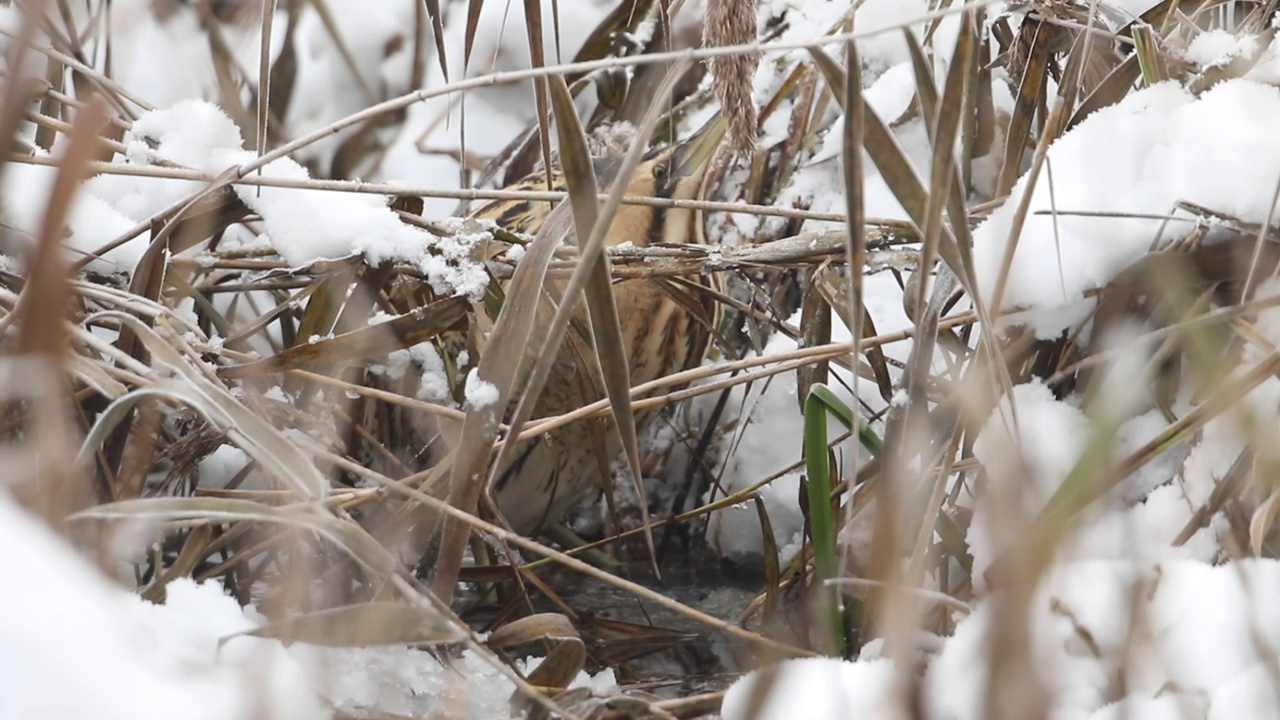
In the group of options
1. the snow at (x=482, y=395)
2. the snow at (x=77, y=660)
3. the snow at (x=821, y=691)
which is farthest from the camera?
the snow at (x=482, y=395)

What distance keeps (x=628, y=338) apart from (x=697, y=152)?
0.90 ft

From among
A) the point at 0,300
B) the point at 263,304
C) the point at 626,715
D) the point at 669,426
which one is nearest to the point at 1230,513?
Answer: the point at 626,715

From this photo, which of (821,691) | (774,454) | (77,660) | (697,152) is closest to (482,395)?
(821,691)

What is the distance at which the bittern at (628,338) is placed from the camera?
1384 mm

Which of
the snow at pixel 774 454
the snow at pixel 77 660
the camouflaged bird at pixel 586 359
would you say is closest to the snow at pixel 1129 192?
the camouflaged bird at pixel 586 359

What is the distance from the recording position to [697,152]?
1604 millimetres

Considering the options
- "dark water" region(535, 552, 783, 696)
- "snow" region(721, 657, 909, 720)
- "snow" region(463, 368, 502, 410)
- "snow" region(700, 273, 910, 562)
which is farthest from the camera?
"snow" region(700, 273, 910, 562)

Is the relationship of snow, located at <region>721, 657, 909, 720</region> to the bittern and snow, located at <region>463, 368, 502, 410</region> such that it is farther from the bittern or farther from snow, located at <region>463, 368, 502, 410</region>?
the bittern

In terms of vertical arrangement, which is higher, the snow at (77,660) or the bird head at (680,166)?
the bird head at (680,166)

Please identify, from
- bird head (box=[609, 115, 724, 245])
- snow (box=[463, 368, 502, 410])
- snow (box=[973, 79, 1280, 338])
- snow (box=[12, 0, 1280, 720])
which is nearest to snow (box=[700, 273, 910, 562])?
snow (box=[12, 0, 1280, 720])

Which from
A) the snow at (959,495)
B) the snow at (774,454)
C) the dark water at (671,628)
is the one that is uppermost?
the snow at (959,495)

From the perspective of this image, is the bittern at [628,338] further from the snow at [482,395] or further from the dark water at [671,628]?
the snow at [482,395]

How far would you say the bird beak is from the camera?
1.59m

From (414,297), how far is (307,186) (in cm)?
27
